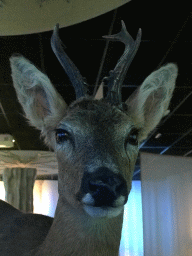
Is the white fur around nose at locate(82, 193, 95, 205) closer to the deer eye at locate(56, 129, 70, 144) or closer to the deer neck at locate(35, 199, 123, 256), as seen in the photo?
the deer neck at locate(35, 199, 123, 256)

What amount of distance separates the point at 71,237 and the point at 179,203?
524cm

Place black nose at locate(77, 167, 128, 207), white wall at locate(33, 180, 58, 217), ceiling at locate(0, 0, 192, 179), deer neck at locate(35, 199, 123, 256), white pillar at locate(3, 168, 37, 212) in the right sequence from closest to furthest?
black nose at locate(77, 167, 128, 207) < deer neck at locate(35, 199, 123, 256) < ceiling at locate(0, 0, 192, 179) < white pillar at locate(3, 168, 37, 212) < white wall at locate(33, 180, 58, 217)

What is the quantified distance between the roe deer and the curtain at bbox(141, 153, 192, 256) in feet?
15.2

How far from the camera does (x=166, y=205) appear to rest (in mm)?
5867

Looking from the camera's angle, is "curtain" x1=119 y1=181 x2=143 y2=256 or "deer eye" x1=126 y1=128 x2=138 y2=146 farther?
"curtain" x1=119 y1=181 x2=143 y2=256

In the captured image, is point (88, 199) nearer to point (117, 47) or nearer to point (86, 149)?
point (86, 149)

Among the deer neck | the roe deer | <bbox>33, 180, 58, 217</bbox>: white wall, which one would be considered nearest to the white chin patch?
the roe deer

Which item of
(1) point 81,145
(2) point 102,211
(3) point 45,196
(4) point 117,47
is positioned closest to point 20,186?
(4) point 117,47

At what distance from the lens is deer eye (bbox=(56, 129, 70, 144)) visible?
4.06 feet

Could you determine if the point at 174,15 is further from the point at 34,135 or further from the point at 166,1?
the point at 34,135

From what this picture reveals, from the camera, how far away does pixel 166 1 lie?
9.61 feet

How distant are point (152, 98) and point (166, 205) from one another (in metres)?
4.72

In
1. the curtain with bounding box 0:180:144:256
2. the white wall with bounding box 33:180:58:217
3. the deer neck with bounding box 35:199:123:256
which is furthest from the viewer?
the white wall with bounding box 33:180:58:217

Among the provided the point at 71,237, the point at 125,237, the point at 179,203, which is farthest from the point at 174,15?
the point at 125,237
